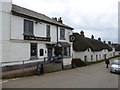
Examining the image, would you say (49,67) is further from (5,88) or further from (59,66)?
(5,88)

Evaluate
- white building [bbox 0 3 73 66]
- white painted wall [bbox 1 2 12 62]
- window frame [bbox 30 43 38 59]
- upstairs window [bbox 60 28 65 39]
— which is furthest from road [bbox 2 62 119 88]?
upstairs window [bbox 60 28 65 39]

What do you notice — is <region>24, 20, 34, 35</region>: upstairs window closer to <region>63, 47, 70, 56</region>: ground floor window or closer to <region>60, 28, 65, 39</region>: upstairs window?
<region>60, 28, 65, 39</region>: upstairs window

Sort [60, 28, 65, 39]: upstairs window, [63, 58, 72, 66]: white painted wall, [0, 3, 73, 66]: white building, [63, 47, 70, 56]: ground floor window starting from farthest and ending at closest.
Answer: [63, 47, 70, 56]: ground floor window → [60, 28, 65, 39]: upstairs window → [63, 58, 72, 66]: white painted wall → [0, 3, 73, 66]: white building

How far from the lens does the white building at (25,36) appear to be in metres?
19.5

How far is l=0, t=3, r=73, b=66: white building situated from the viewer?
1948cm

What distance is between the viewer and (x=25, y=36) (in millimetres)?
21812

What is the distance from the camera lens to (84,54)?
150 feet

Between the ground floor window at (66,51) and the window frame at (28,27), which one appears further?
the ground floor window at (66,51)

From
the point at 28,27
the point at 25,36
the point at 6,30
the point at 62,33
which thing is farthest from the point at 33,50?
the point at 62,33

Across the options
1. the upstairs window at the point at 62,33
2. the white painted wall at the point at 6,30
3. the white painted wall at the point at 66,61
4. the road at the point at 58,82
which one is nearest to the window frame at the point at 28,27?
the white painted wall at the point at 6,30

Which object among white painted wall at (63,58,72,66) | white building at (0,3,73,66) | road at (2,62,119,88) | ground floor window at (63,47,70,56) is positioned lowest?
road at (2,62,119,88)

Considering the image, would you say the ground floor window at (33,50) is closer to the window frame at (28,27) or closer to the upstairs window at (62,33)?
the window frame at (28,27)

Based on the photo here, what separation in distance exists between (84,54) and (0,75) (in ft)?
103

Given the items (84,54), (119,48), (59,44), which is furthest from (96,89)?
(119,48)
